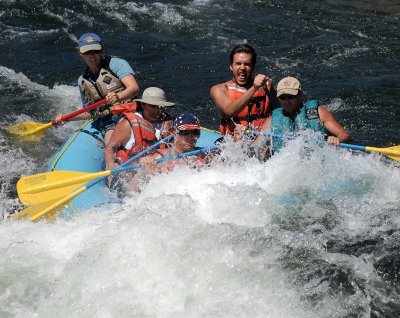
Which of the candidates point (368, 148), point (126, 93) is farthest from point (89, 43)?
point (368, 148)

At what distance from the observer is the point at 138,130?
18.9ft

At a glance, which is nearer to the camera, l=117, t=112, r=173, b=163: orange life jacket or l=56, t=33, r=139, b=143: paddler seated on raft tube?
l=117, t=112, r=173, b=163: orange life jacket

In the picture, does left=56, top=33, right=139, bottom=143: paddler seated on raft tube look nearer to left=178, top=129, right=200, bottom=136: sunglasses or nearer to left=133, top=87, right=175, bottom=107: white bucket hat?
left=133, top=87, right=175, bottom=107: white bucket hat

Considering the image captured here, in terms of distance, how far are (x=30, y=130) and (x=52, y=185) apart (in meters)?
2.22

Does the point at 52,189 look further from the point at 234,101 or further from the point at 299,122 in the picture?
the point at 299,122

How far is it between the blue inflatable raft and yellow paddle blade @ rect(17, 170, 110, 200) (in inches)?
5.6

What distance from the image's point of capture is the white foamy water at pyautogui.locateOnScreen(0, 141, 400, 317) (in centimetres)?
445

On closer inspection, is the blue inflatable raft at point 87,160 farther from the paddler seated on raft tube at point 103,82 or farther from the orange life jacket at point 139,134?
the orange life jacket at point 139,134

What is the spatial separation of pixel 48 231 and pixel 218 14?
8632mm

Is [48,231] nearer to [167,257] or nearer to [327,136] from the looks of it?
[167,257]

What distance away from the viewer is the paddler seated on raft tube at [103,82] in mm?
6609

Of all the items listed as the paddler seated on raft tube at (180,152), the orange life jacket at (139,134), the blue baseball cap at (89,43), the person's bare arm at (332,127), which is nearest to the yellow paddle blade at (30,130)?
the blue baseball cap at (89,43)

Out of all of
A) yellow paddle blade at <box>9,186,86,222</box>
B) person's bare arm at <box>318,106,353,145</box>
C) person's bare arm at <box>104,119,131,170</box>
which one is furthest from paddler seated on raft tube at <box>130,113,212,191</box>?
person's bare arm at <box>318,106,353,145</box>

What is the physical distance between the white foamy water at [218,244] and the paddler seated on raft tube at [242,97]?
1.34 ft
